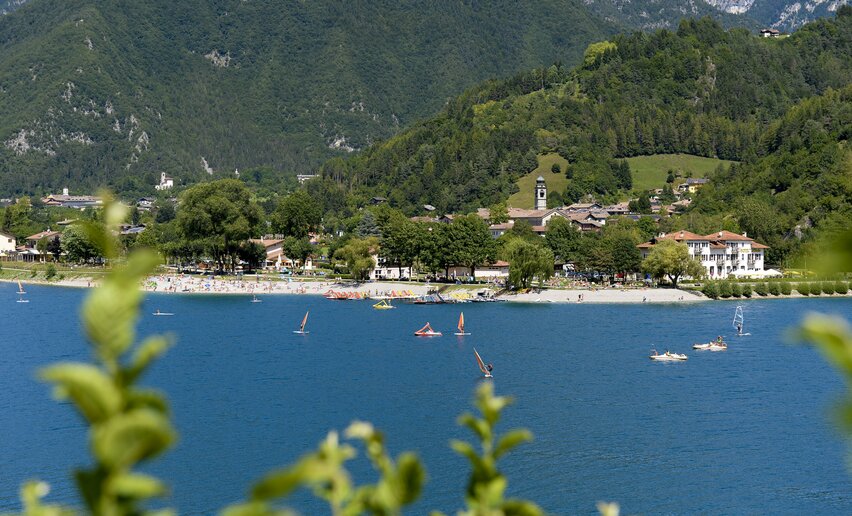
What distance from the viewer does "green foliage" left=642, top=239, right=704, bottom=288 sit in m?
114

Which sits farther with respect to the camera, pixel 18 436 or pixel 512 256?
pixel 512 256

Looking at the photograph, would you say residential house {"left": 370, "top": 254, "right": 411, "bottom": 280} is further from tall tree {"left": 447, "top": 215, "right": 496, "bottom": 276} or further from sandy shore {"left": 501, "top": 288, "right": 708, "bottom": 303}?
sandy shore {"left": 501, "top": 288, "right": 708, "bottom": 303}

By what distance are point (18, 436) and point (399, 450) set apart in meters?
16.1

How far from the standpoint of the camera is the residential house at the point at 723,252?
127062 mm

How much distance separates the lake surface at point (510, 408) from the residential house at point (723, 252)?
3329cm

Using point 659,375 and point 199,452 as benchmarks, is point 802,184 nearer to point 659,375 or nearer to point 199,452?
point 659,375

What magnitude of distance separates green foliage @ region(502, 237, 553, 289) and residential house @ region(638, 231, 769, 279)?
1697 cm

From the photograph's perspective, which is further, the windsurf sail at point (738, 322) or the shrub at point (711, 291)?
the shrub at point (711, 291)

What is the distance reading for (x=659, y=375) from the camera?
62.9 metres

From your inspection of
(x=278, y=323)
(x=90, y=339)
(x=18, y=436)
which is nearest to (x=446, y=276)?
(x=278, y=323)

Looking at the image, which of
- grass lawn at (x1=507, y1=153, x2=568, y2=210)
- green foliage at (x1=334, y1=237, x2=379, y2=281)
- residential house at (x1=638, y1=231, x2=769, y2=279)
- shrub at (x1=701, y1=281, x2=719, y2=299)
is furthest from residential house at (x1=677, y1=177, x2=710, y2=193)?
green foliage at (x1=334, y1=237, x2=379, y2=281)

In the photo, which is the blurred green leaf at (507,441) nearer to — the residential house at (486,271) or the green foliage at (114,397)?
the green foliage at (114,397)

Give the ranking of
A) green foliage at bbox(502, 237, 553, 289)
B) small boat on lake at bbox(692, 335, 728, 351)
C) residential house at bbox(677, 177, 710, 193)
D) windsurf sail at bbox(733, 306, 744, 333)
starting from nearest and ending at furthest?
1. small boat on lake at bbox(692, 335, 728, 351)
2. windsurf sail at bbox(733, 306, 744, 333)
3. green foliage at bbox(502, 237, 553, 289)
4. residential house at bbox(677, 177, 710, 193)

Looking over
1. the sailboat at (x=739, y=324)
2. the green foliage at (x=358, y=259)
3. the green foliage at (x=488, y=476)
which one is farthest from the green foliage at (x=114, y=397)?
the green foliage at (x=358, y=259)
